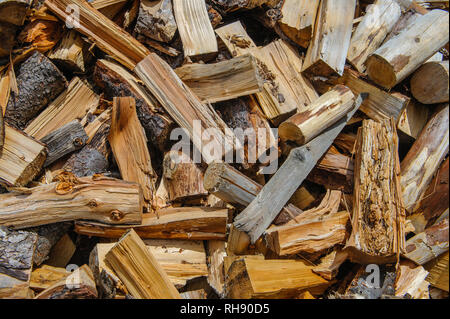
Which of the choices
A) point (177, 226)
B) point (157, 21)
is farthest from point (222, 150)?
point (157, 21)

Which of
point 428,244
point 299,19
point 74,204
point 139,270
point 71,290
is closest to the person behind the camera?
point 71,290

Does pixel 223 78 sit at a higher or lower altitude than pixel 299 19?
lower

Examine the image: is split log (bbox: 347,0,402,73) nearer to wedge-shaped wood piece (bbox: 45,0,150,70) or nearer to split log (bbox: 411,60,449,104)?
split log (bbox: 411,60,449,104)

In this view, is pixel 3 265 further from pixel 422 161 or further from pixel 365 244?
pixel 422 161

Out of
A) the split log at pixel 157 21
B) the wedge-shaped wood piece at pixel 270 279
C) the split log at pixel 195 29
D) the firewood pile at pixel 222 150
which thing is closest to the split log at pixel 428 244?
the firewood pile at pixel 222 150

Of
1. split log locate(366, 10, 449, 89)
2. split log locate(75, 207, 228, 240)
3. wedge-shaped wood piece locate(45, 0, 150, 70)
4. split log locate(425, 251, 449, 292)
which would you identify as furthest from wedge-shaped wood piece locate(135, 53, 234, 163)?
split log locate(425, 251, 449, 292)

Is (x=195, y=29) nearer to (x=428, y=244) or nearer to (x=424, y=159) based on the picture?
(x=424, y=159)
